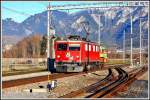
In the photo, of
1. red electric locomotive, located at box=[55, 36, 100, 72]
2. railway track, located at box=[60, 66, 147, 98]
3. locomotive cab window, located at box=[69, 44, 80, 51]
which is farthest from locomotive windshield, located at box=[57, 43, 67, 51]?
railway track, located at box=[60, 66, 147, 98]

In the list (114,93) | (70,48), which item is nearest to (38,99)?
(114,93)

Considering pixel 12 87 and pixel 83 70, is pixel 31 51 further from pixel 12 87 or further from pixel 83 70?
pixel 12 87

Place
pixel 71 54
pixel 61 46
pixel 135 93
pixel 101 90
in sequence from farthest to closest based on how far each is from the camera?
pixel 61 46
pixel 71 54
pixel 101 90
pixel 135 93

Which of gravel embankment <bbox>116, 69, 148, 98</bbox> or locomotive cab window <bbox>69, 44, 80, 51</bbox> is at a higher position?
locomotive cab window <bbox>69, 44, 80, 51</bbox>

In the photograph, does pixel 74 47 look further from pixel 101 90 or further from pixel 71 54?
pixel 101 90

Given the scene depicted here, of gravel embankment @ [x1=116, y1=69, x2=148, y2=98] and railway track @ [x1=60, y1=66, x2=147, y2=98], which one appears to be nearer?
railway track @ [x1=60, y1=66, x2=147, y2=98]

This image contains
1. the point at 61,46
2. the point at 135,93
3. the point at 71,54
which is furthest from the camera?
the point at 61,46

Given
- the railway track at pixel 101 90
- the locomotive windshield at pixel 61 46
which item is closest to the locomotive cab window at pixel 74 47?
the locomotive windshield at pixel 61 46

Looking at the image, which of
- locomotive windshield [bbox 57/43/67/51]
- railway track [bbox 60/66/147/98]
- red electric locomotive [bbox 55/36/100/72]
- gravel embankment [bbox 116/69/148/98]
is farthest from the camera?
locomotive windshield [bbox 57/43/67/51]

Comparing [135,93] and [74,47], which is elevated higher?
[74,47]

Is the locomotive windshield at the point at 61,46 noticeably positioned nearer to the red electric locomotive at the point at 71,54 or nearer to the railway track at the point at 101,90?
the red electric locomotive at the point at 71,54

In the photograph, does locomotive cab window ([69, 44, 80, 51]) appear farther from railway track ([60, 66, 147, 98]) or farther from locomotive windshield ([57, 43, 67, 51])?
railway track ([60, 66, 147, 98])

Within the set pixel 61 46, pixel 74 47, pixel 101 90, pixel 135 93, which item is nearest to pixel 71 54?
pixel 74 47

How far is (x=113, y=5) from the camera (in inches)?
1873
